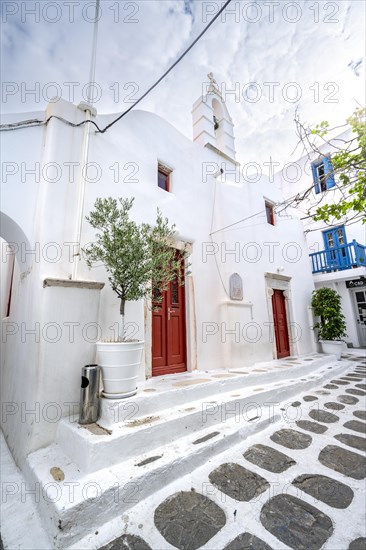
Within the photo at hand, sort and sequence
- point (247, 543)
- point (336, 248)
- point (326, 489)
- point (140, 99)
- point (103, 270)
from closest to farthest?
point (247, 543), point (326, 489), point (140, 99), point (103, 270), point (336, 248)

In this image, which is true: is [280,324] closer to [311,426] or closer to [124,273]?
[311,426]

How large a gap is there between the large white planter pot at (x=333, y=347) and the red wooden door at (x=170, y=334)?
5434 millimetres

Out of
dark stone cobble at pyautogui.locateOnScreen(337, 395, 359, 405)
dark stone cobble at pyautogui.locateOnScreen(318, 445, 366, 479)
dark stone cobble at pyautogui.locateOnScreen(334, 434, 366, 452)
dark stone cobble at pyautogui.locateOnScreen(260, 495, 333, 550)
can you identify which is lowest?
dark stone cobble at pyautogui.locateOnScreen(260, 495, 333, 550)

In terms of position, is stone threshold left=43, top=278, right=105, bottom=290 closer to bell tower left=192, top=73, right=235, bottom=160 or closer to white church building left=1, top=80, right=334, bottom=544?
white church building left=1, top=80, right=334, bottom=544

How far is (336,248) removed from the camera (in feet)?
32.3

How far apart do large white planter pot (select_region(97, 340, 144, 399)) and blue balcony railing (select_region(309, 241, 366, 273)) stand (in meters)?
9.58

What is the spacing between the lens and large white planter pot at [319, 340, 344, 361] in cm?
745

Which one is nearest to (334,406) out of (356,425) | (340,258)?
(356,425)

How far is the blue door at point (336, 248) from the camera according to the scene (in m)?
9.51

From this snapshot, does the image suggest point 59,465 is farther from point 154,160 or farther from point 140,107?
point 140,107

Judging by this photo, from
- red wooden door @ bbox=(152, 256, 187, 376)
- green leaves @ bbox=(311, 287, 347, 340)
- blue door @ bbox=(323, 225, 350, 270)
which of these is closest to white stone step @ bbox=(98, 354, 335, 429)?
red wooden door @ bbox=(152, 256, 187, 376)

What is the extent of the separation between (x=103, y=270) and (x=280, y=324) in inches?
226

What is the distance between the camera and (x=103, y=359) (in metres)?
2.80

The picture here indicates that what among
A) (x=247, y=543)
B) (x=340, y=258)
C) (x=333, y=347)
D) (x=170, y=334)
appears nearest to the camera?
(x=247, y=543)
